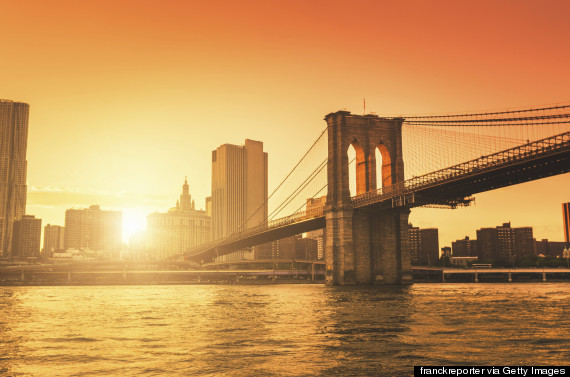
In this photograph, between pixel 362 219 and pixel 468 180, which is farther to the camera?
pixel 362 219

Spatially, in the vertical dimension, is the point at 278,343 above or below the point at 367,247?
below

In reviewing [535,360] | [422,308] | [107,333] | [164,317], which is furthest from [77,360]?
[422,308]

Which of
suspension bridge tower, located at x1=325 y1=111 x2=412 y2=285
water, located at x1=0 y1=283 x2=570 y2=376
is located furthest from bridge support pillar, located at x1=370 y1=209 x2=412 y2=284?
water, located at x1=0 y1=283 x2=570 y2=376

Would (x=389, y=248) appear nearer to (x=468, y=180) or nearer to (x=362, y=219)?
(x=362, y=219)

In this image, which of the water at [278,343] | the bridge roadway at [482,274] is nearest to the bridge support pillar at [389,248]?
the water at [278,343]

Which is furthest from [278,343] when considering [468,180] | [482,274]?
[482,274]

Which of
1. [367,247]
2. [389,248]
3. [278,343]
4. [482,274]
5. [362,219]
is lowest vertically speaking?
[482,274]

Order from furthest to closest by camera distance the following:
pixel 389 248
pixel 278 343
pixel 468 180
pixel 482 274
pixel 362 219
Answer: pixel 482 274
pixel 389 248
pixel 362 219
pixel 468 180
pixel 278 343

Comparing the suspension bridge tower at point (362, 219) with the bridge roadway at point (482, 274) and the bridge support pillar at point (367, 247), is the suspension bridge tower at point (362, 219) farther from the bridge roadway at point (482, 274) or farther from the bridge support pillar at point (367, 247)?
the bridge roadway at point (482, 274)

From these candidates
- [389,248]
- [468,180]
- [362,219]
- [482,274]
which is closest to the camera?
[468,180]

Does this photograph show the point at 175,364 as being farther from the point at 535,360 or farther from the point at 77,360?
the point at 535,360
